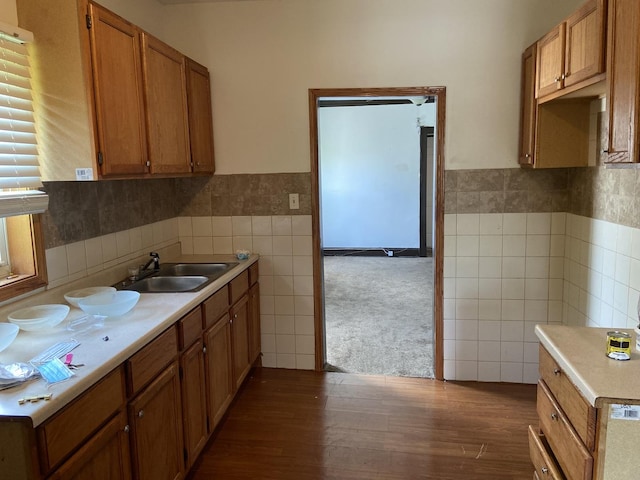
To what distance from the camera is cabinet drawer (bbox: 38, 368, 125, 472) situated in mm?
1319

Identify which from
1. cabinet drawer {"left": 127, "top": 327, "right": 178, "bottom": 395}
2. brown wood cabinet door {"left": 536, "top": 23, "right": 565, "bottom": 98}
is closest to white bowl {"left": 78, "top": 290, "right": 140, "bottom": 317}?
cabinet drawer {"left": 127, "top": 327, "right": 178, "bottom": 395}

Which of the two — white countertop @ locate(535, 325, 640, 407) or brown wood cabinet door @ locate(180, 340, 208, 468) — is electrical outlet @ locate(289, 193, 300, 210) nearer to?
brown wood cabinet door @ locate(180, 340, 208, 468)

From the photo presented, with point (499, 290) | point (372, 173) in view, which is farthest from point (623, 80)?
point (372, 173)

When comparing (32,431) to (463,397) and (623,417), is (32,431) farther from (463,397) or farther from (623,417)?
(463,397)

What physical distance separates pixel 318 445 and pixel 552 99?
2371mm

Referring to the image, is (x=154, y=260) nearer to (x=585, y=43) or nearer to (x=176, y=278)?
(x=176, y=278)

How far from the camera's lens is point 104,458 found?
160 cm

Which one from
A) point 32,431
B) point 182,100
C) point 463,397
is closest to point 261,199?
point 182,100

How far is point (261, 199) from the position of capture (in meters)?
3.53

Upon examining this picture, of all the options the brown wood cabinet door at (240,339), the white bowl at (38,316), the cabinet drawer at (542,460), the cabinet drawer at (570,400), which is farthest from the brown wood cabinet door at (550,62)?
the white bowl at (38,316)

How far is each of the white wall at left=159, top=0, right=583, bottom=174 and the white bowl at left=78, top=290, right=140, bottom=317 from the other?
1491mm

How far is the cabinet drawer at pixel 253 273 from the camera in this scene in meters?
3.38

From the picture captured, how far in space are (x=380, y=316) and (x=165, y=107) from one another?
327 cm

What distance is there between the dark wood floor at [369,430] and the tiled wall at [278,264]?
225 millimetres
